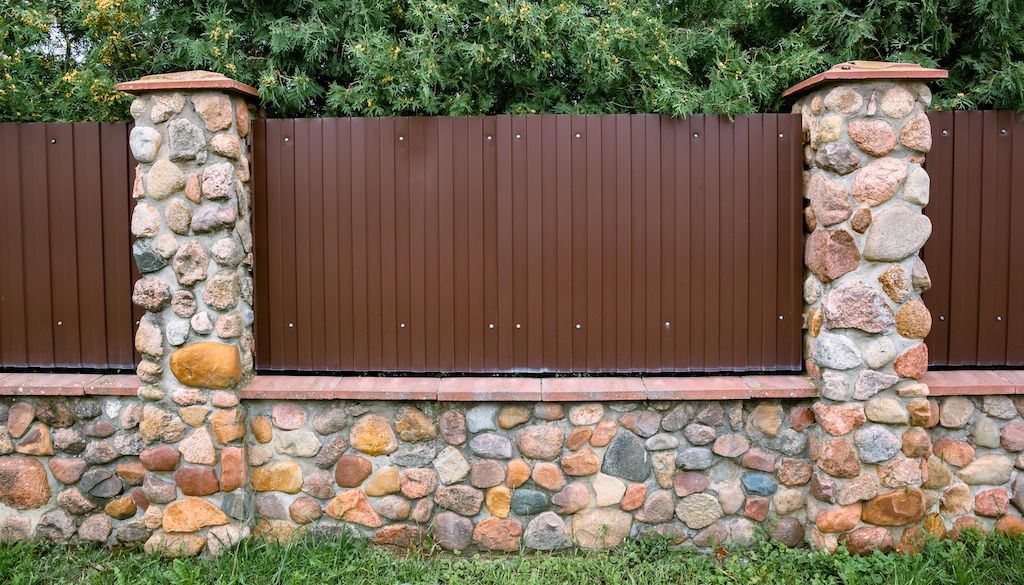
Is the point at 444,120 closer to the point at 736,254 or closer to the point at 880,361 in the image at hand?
the point at 736,254

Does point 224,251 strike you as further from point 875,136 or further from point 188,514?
point 875,136

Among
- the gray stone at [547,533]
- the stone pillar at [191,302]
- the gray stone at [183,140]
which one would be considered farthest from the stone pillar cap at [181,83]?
the gray stone at [547,533]

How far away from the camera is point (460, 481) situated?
3.33 meters

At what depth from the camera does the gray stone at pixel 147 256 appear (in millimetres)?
3150

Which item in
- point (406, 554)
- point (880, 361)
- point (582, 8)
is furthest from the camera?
point (582, 8)

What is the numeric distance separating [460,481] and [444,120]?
183 centimetres

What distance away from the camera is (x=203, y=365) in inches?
126

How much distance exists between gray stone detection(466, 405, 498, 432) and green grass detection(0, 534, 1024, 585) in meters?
0.66

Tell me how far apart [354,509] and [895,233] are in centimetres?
292

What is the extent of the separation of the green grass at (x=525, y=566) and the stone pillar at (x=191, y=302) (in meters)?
0.19

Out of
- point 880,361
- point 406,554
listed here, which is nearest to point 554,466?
point 406,554

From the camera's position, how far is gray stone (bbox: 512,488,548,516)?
333cm

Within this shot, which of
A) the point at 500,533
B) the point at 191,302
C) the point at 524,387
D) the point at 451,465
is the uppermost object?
the point at 191,302

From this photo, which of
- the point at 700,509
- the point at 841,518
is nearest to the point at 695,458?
the point at 700,509
